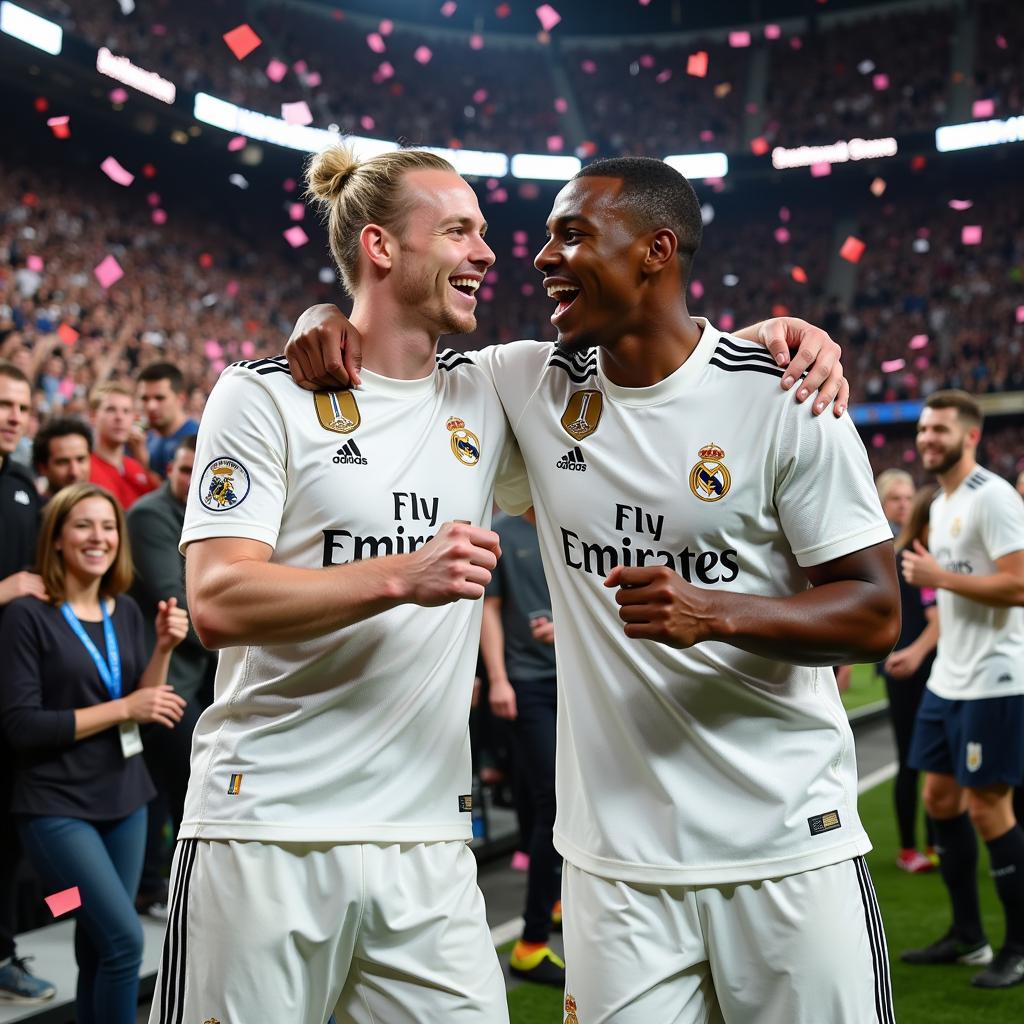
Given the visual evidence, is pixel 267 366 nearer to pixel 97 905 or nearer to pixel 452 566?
pixel 452 566

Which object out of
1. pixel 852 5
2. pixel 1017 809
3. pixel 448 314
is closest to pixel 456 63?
pixel 852 5

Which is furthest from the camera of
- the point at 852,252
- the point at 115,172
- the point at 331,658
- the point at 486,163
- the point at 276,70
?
the point at 486,163

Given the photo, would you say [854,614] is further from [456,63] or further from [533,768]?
[456,63]

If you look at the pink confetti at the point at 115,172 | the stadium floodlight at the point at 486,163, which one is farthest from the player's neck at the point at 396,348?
the stadium floodlight at the point at 486,163

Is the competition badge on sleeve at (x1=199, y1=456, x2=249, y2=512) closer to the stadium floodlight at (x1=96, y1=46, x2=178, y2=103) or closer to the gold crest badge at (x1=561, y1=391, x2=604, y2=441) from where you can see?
the gold crest badge at (x1=561, y1=391, x2=604, y2=441)

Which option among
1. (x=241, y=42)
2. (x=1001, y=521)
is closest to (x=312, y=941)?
(x=1001, y=521)

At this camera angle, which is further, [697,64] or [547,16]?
[547,16]

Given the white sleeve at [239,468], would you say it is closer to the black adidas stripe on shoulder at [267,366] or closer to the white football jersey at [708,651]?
the black adidas stripe on shoulder at [267,366]

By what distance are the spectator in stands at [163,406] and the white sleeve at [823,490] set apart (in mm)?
4879

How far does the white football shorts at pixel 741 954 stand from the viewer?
7.17ft

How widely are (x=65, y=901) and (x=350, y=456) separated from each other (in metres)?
2.08

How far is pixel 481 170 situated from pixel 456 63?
13.6ft

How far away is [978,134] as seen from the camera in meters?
27.4

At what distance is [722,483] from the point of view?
→ 231 cm
